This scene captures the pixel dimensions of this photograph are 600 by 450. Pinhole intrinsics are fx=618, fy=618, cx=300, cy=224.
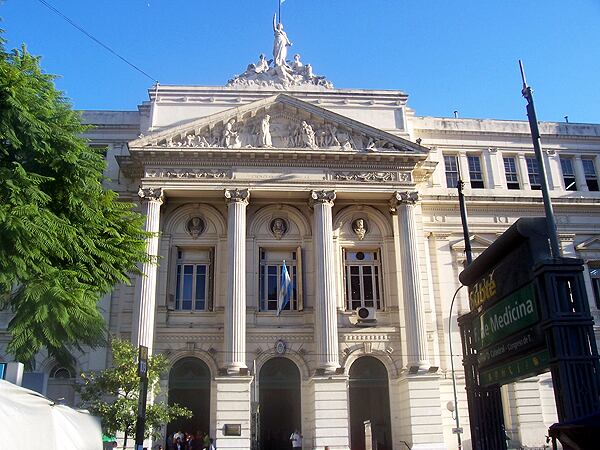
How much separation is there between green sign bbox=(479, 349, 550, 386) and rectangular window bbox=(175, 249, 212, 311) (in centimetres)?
2334

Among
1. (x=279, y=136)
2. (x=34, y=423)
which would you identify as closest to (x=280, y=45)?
(x=279, y=136)

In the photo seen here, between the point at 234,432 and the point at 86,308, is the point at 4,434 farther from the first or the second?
the point at 234,432

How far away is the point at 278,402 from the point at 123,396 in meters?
12.2

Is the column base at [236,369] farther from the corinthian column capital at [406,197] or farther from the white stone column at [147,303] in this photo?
the corinthian column capital at [406,197]

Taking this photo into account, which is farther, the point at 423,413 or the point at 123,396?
the point at 423,413

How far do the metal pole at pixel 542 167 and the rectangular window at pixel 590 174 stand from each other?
28.3m

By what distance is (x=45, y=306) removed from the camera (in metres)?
16.5

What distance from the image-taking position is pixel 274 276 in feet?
107

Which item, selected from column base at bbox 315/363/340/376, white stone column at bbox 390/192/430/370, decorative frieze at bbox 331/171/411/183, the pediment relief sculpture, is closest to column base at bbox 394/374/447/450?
white stone column at bbox 390/192/430/370

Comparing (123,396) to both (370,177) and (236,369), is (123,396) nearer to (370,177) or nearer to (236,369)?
(236,369)

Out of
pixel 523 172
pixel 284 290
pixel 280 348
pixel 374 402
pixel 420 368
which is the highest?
pixel 523 172

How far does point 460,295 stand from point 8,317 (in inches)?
922

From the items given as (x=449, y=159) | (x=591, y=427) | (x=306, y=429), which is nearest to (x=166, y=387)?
(x=306, y=429)

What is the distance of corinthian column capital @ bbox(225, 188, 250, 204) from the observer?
3133 centimetres
